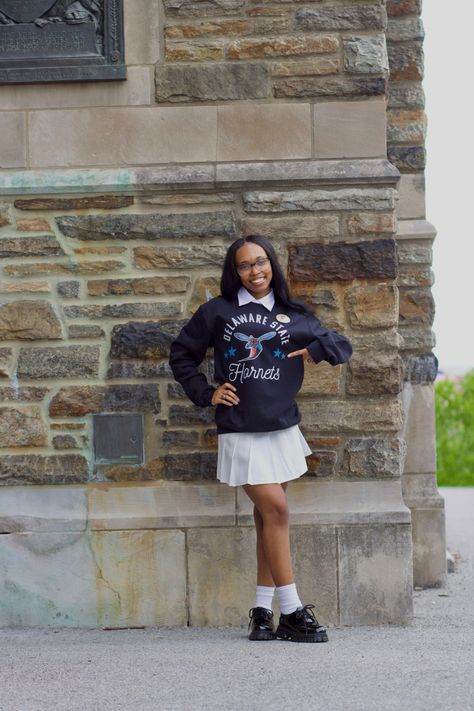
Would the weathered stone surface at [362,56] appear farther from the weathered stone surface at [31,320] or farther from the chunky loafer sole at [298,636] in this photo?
the chunky loafer sole at [298,636]

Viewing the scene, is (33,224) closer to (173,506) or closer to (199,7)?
(199,7)

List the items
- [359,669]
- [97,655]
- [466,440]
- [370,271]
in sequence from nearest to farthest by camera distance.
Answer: [359,669] → [97,655] → [370,271] → [466,440]

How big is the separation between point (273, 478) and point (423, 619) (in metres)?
1.31

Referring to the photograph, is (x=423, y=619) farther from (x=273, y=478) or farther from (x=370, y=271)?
(x=370, y=271)

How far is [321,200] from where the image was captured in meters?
6.09

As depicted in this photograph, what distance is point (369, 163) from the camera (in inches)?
240

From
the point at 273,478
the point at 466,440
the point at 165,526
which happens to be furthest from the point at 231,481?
the point at 466,440

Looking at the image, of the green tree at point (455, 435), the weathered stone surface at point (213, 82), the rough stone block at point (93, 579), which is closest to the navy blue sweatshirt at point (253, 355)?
the rough stone block at point (93, 579)

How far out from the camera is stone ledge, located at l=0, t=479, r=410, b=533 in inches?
239

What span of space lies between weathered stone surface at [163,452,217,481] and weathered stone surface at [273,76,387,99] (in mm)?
1786

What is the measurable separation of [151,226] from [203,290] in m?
0.40

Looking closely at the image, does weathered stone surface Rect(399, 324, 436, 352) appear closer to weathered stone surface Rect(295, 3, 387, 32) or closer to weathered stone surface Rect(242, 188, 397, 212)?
weathered stone surface Rect(242, 188, 397, 212)

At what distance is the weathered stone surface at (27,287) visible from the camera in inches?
244

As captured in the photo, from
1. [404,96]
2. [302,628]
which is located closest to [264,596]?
[302,628]
